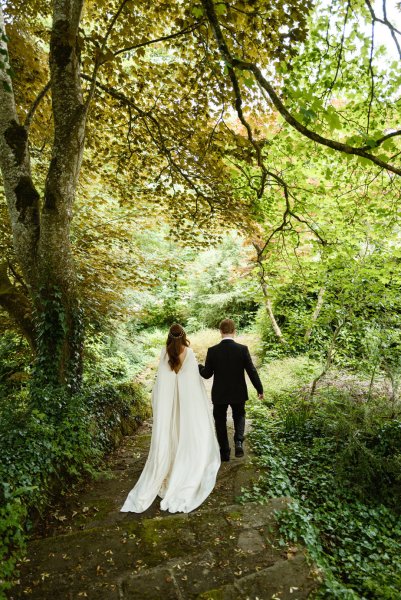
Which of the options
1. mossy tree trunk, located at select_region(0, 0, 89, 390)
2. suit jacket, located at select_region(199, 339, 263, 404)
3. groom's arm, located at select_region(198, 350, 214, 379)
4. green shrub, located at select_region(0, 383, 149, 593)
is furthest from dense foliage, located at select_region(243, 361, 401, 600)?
mossy tree trunk, located at select_region(0, 0, 89, 390)

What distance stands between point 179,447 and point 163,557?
165 cm

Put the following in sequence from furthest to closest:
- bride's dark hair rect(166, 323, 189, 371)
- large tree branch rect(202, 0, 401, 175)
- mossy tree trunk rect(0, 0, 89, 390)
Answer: mossy tree trunk rect(0, 0, 89, 390)
bride's dark hair rect(166, 323, 189, 371)
large tree branch rect(202, 0, 401, 175)

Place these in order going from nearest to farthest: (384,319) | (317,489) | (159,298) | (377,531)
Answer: (377,531) → (317,489) → (384,319) → (159,298)

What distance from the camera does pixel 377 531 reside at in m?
4.46

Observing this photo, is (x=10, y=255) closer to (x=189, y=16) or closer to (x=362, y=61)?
(x=189, y=16)

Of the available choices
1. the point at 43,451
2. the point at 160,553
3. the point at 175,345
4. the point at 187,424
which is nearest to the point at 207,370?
the point at 175,345

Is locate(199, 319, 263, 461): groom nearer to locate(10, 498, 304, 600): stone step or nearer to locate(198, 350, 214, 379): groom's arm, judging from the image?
locate(198, 350, 214, 379): groom's arm

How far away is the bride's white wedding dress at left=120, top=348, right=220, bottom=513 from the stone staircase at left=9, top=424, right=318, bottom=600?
199 millimetres

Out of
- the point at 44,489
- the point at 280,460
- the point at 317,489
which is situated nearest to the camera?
the point at 44,489

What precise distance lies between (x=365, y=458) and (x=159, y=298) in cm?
1739

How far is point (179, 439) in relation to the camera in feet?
16.4

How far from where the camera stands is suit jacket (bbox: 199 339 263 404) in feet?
17.9

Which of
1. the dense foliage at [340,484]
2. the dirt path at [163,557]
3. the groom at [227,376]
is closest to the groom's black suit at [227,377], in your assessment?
the groom at [227,376]

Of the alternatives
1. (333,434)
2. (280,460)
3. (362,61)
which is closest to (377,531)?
(280,460)
